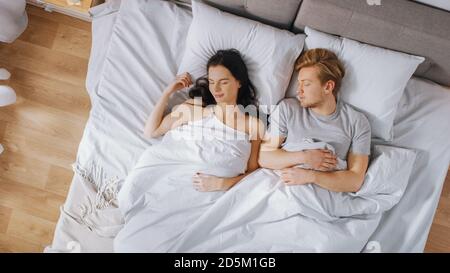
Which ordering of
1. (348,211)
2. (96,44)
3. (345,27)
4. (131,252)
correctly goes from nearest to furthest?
(131,252), (348,211), (345,27), (96,44)

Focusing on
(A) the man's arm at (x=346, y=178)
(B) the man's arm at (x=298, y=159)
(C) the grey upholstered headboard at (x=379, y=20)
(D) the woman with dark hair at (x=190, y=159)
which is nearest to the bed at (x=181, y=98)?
(C) the grey upholstered headboard at (x=379, y=20)

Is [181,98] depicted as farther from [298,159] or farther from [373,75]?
[373,75]

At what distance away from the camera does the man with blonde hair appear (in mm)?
1610

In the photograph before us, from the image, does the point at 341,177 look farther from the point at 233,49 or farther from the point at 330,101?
the point at 233,49

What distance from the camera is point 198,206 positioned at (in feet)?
5.13

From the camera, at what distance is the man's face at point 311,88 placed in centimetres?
163

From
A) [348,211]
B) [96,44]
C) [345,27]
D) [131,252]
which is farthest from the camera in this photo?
[96,44]

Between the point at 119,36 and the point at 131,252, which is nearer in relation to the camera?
the point at 131,252

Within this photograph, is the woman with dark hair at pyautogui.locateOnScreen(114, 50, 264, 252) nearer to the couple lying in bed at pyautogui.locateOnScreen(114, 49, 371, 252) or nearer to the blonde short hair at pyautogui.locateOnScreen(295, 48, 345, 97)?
the couple lying in bed at pyautogui.locateOnScreen(114, 49, 371, 252)

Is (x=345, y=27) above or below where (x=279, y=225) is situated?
above

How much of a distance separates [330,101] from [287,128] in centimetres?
22

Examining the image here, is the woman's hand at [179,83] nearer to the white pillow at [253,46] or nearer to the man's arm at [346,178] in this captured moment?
the white pillow at [253,46]

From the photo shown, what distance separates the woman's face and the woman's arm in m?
0.14

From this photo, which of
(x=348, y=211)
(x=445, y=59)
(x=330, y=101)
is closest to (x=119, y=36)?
(x=330, y=101)
